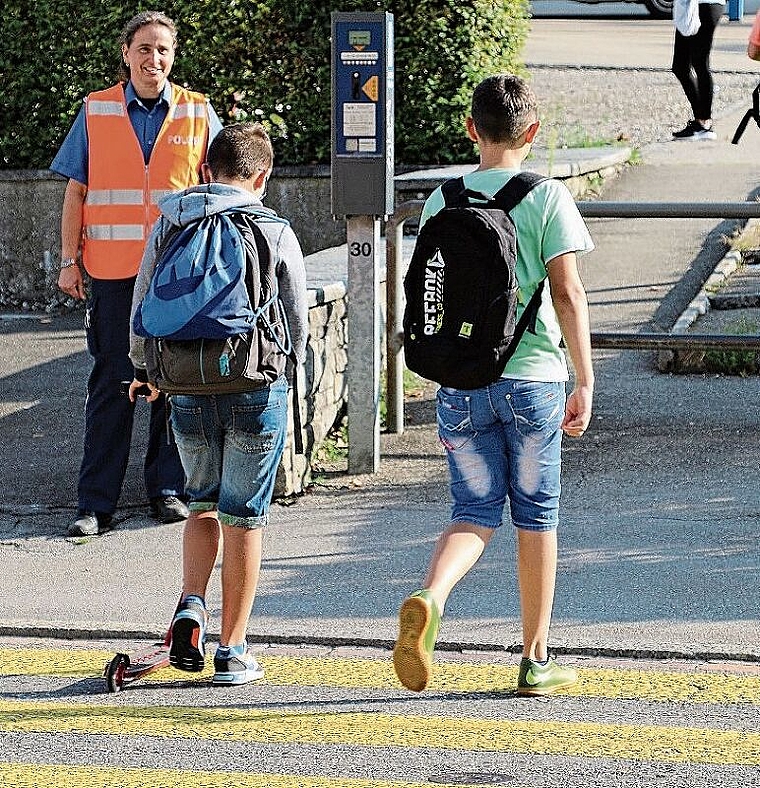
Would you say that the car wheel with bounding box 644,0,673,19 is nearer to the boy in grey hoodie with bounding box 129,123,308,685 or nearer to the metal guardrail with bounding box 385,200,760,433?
the metal guardrail with bounding box 385,200,760,433

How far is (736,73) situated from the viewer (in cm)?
2030

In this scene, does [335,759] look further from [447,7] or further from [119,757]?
[447,7]

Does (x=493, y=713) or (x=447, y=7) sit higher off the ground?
(x=447, y=7)

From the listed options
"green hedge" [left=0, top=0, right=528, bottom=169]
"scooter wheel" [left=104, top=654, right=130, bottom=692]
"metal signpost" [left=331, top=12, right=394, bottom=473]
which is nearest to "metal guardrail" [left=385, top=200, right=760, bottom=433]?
"metal signpost" [left=331, top=12, right=394, bottom=473]

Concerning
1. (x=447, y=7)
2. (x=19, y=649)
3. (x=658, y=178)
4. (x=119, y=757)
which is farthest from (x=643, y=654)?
(x=658, y=178)

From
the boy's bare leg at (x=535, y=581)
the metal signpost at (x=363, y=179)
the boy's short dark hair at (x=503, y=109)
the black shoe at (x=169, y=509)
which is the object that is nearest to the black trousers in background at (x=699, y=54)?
the metal signpost at (x=363, y=179)

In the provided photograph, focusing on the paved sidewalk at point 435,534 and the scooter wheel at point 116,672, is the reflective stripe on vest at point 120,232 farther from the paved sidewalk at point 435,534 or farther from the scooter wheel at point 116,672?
the scooter wheel at point 116,672

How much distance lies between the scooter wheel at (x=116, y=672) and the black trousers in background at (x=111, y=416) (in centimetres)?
184

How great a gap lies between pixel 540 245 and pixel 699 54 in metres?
9.82

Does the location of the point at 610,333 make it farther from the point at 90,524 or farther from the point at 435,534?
the point at 90,524

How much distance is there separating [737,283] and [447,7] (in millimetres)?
2966

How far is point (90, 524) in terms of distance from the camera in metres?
6.55

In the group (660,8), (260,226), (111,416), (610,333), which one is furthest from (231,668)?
(660,8)

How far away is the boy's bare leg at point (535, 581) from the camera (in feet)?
15.0
